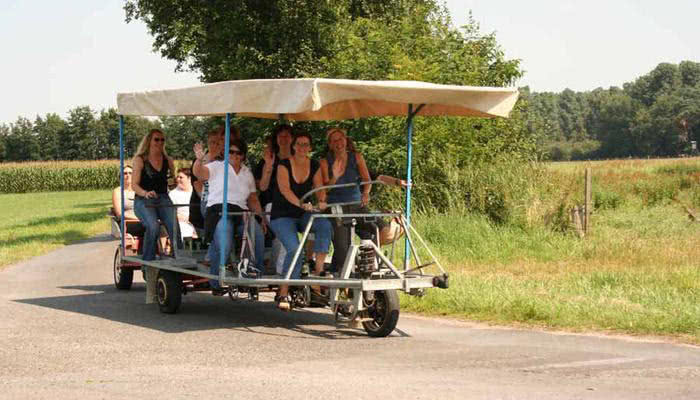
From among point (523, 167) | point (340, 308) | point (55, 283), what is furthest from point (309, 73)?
point (340, 308)

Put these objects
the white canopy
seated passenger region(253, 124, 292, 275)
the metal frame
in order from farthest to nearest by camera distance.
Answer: seated passenger region(253, 124, 292, 275), the metal frame, the white canopy

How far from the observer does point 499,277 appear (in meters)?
14.2

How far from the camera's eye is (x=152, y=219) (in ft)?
40.9

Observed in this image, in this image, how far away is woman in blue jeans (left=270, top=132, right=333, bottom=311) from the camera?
1046 centimetres

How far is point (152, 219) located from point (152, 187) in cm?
42

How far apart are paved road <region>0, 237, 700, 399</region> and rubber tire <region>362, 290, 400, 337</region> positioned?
12 cm

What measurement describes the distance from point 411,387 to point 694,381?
2009mm

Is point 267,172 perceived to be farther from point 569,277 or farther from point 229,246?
point 569,277

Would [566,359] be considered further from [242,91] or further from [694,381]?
[242,91]

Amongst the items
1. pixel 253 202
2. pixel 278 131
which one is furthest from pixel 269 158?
pixel 253 202

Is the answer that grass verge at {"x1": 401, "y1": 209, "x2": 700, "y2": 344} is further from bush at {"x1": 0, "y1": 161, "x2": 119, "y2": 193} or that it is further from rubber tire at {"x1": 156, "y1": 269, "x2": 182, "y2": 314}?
bush at {"x1": 0, "y1": 161, "x2": 119, "y2": 193}

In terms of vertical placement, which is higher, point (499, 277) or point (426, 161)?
point (426, 161)

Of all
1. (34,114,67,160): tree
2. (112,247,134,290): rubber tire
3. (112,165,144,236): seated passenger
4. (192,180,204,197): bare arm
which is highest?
(34,114,67,160): tree

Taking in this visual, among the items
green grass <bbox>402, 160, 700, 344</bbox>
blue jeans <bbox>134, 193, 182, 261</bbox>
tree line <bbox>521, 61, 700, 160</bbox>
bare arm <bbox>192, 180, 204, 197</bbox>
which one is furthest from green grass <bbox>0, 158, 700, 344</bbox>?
tree line <bbox>521, 61, 700, 160</bbox>
